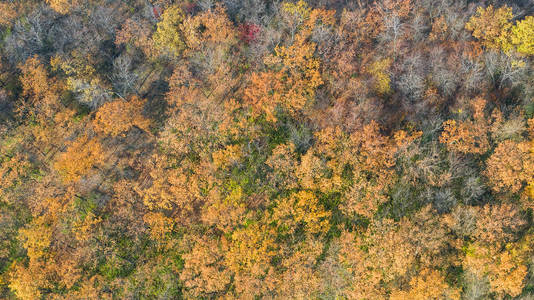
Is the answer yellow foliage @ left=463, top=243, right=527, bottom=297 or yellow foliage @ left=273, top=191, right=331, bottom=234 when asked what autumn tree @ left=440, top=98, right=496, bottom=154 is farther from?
yellow foliage @ left=273, top=191, right=331, bottom=234

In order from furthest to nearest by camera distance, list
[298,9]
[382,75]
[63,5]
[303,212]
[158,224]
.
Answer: [63,5], [298,9], [382,75], [158,224], [303,212]

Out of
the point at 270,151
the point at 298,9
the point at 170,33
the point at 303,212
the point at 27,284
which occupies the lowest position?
the point at 27,284

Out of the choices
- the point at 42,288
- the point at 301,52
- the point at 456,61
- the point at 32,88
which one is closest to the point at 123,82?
the point at 32,88

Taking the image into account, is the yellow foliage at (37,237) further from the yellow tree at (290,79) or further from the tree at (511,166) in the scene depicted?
the tree at (511,166)

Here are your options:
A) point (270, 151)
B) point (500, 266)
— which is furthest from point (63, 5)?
point (500, 266)

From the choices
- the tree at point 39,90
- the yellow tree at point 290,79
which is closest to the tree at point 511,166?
the yellow tree at point 290,79

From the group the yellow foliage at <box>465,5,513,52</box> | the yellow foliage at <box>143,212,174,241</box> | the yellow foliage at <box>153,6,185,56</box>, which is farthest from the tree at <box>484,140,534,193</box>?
the yellow foliage at <box>153,6,185,56</box>

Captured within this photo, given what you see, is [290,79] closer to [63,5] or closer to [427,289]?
[427,289]

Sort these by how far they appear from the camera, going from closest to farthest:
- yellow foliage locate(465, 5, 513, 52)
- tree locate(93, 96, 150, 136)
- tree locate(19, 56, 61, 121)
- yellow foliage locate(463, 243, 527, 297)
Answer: yellow foliage locate(463, 243, 527, 297) → yellow foliage locate(465, 5, 513, 52) → tree locate(93, 96, 150, 136) → tree locate(19, 56, 61, 121)
